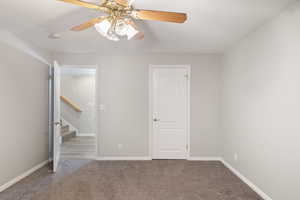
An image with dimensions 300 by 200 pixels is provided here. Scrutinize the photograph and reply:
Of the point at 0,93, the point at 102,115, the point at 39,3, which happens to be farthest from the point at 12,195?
the point at 39,3

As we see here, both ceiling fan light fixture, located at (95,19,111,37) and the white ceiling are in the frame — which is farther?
the white ceiling

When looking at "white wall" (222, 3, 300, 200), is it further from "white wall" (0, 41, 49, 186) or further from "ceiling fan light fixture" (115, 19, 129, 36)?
"white wall" (0, 41, 49, 186)

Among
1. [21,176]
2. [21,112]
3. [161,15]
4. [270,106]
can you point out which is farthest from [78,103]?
[270,106]

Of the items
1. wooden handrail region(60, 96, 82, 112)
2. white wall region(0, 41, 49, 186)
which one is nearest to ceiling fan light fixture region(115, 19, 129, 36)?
white wall region(0, 41, 49, 186)

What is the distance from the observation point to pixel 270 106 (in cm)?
234

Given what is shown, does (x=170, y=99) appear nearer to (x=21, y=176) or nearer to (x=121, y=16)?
(x=121, y=16)

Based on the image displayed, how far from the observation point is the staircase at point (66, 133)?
19.3 ft

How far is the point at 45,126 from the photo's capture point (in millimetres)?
3732

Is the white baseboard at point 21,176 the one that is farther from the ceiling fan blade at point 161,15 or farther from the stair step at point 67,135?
the ceiling fan blade at point 161,15

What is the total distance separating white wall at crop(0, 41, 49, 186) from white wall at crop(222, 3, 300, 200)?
11.9 feet

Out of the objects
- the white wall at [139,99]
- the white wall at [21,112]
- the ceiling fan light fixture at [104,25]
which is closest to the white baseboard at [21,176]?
the white wall at [21,112]

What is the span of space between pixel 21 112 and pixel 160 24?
2.60 meters

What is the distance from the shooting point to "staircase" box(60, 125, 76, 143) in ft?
19.3

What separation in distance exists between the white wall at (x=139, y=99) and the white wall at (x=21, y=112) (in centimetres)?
90
